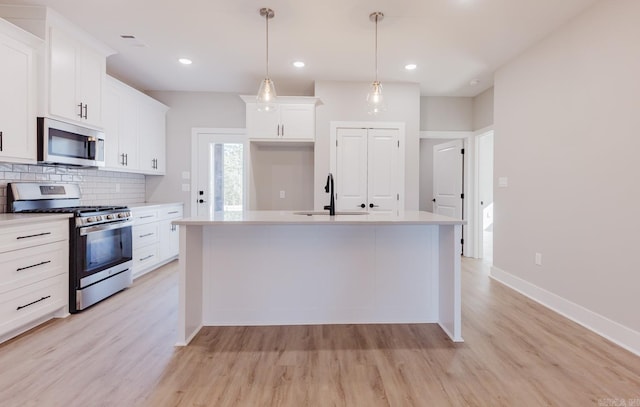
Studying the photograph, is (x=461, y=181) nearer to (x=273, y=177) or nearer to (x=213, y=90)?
(x=273, y=177)

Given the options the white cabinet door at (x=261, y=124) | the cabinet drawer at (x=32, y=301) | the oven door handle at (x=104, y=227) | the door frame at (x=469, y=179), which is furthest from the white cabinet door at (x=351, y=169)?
the cabinet drawer at (x=32, y=301)

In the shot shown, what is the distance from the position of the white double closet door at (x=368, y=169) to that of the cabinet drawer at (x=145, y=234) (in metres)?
2.50

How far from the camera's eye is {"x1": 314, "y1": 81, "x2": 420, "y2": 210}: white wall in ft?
14.4

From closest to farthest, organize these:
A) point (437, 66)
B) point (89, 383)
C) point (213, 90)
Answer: point (89, 383), point (437, 66), point (213, 90)

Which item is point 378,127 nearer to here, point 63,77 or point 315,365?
point 315,365

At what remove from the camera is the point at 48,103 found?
107 inches

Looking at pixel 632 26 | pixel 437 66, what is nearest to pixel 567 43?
pixel 632 26

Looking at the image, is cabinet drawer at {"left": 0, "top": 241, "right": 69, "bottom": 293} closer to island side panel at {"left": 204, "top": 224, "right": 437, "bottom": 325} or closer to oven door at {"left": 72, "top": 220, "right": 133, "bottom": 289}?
oven door at {"left": 72, "top": 220, "right": 133, "bottom": 289}

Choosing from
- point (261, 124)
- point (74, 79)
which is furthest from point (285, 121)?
point (74, 79)

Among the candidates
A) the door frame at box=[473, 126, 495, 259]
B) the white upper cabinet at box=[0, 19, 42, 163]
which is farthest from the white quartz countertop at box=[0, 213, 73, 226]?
the door frame at box=[473, 126, 495, 259]

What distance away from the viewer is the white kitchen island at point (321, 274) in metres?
2.48

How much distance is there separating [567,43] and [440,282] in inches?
98.0

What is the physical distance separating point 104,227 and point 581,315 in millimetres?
4428

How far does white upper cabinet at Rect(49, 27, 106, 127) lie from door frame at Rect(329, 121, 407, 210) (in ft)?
8.99
